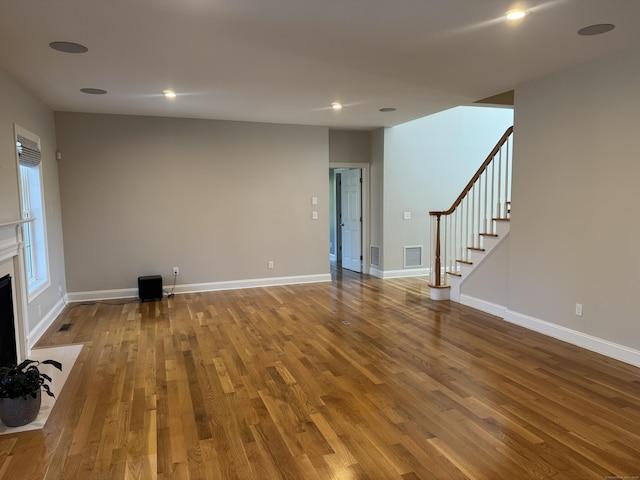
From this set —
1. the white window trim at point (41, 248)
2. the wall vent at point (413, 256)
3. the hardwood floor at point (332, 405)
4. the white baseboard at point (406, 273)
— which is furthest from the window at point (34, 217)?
the wall vent at point (413, 256)

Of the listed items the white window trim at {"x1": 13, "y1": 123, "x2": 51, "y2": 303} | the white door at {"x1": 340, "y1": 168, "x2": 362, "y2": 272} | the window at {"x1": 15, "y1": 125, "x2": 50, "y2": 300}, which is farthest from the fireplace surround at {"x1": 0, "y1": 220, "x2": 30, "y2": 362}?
the white door at {"x1": 340, "y1": 168, "x2": 362, "y2": 272}

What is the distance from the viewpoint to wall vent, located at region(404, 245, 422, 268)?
294 inches

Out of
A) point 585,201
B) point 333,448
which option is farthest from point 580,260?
point 333,448

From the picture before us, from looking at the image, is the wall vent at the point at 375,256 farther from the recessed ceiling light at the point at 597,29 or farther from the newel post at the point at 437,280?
the recessed ceiling light at the point at 597,29

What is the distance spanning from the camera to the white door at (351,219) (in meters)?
7.90

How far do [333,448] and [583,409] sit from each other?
168cm

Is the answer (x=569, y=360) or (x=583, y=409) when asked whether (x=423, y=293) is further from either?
(x=583, y=409)

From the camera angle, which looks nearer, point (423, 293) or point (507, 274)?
point (507, 274)

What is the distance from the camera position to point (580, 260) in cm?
394

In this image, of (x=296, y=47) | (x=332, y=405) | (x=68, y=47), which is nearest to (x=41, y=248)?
(x=68, y=47)

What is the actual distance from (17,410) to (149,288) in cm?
332

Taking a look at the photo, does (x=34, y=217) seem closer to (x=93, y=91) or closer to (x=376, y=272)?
(x=93, y=91)

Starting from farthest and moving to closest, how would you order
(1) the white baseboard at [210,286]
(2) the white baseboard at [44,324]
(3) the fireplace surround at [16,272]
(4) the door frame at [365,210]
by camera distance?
(4) the door frame at [365,210], (1) the white baseboard at [210,286], (2) the white baseboard at [44,324], (3) the fireplace surround at [16,272]

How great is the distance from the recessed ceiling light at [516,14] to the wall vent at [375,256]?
4.96 meters
